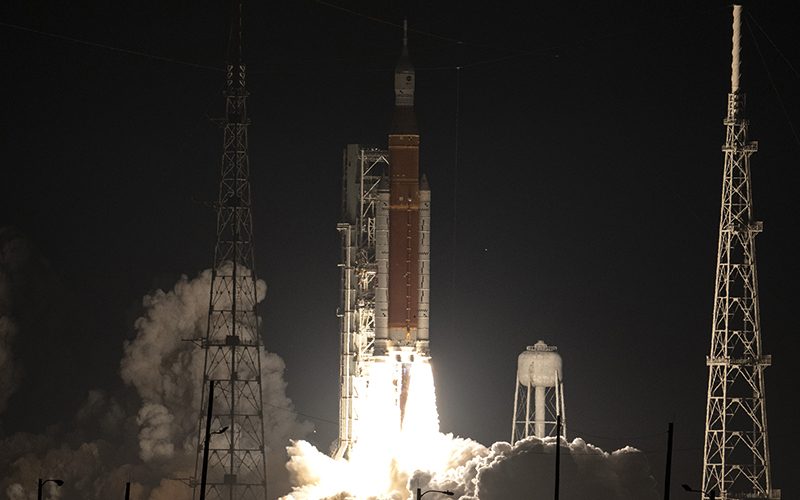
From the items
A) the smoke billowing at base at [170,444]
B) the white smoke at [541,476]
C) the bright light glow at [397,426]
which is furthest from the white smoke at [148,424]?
the white smoke at [541,476]

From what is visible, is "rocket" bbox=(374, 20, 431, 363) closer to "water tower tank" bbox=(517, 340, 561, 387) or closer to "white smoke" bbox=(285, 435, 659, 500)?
"water tower tank" bbox=(517, 340, 561, 387)

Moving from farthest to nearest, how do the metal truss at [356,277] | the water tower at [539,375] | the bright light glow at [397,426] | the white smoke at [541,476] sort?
the metal truss at [356,277]
the water tower at [539,375]
the bright light glow at [397,426]
the white smoke at [541,476]

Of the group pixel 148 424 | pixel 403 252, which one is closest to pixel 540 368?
pixel 403 252

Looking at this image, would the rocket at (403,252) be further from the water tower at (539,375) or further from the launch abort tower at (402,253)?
the water tower at (539,375)

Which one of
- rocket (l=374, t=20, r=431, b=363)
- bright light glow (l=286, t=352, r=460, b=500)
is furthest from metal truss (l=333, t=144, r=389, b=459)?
rocket (l=374, t=20, r=431, b=363)

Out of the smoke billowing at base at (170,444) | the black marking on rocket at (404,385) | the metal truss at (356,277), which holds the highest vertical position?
the metal truss at (356,277)

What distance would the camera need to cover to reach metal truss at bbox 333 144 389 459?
56.9 m

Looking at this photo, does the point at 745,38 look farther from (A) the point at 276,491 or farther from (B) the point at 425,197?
(A) the point at 276,491

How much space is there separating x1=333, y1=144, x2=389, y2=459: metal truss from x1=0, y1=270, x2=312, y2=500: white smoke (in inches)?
200

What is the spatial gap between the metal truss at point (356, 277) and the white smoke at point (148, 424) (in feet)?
16.7

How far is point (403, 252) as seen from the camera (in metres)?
53.6

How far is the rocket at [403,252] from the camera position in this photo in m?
53.4

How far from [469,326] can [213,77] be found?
1580 cm

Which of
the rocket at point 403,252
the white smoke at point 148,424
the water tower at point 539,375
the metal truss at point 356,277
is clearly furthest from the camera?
the white smoke at point 148,424
